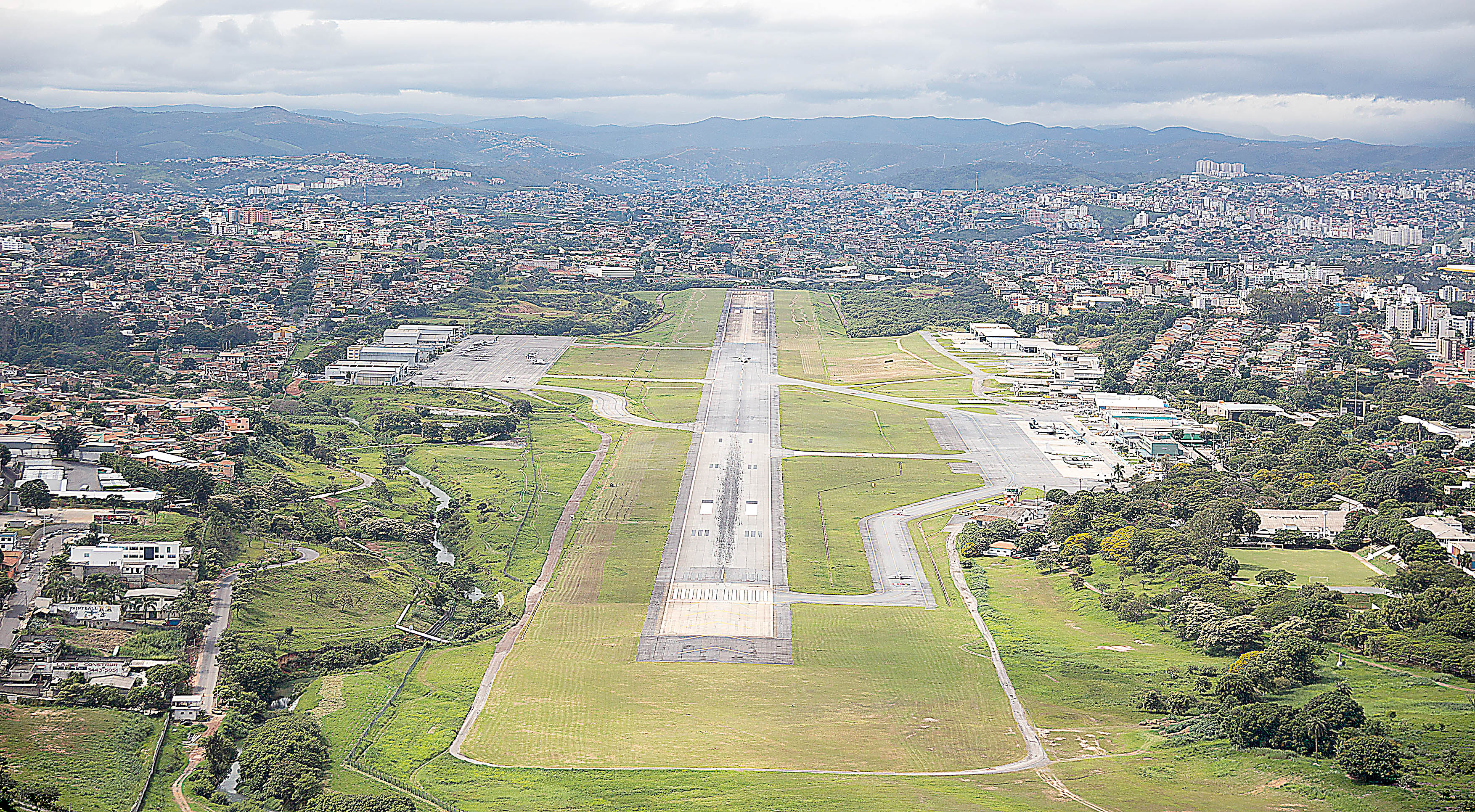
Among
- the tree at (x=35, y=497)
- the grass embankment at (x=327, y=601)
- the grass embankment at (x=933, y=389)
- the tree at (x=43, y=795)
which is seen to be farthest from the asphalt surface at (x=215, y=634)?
the grass embankment at (x=933, y=389)

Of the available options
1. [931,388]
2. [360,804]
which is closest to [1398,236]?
[931,388]

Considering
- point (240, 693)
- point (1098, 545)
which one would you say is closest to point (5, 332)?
point (240, 693)

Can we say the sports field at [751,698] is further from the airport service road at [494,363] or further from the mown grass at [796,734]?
the airport service road at [494,363]

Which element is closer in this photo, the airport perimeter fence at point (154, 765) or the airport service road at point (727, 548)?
the airport perimeter fence at point (154, 765)

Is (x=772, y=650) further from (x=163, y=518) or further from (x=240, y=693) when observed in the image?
(x=163, y=518)

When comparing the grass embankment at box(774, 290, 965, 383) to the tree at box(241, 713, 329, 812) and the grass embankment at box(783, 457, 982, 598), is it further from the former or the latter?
the tree at box(241, 713, 329, 812)

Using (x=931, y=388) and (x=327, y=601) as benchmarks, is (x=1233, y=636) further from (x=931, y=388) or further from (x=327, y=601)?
(x=931, y=388)
